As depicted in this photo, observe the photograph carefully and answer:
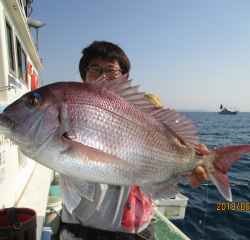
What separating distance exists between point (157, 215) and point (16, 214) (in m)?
2.86

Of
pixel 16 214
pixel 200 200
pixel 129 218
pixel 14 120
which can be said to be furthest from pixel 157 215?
pixel 200 200

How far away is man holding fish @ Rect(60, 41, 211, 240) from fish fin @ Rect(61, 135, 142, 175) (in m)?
0.80

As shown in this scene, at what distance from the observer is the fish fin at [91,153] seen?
123 centimetres

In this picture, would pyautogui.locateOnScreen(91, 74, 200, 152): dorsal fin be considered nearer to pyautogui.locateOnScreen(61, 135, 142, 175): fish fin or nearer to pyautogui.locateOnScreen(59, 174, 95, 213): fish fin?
pyautogui.locateOnScreen(61, 135, 142, 175): fish fin

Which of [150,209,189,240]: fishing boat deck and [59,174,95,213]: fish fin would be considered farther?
[150,209,189,240]: fishing boat deck

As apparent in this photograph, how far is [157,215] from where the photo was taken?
4.17 metres

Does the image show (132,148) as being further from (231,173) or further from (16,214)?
(231,173)

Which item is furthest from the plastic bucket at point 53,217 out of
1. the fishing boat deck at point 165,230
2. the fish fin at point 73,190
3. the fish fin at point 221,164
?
the fish fin at point 221,164

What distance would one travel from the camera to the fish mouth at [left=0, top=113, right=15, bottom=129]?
1188mm

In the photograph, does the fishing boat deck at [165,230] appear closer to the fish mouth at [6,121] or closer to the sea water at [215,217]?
the sea water at [215,217]

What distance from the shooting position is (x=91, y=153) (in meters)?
1.24

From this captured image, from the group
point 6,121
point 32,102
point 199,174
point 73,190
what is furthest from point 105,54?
point 199,174
